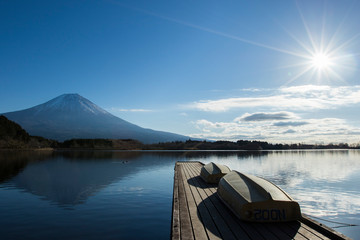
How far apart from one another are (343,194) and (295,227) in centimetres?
1331

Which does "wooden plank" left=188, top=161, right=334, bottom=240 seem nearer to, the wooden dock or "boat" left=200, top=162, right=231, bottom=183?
the wooden dock

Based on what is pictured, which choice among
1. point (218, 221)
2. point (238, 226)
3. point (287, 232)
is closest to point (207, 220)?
point (218, 221)

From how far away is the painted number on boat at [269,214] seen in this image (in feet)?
23.0

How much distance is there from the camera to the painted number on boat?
23.0ft

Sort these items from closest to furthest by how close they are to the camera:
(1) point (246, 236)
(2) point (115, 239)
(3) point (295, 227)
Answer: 1. (1) point (246, 236)
2. (3) point (295, 227)
3. (2) point (115, 239)

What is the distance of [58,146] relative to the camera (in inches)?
4840

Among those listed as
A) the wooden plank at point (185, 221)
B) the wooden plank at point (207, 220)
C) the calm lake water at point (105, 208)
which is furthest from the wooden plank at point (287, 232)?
the calm lake water at point (105, 208)

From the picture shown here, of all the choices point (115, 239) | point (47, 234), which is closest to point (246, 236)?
point (115, 239)

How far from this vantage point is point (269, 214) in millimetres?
7012

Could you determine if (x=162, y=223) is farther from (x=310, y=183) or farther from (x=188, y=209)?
(x=310, y=183)

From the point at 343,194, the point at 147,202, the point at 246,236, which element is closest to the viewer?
the point at 246,236

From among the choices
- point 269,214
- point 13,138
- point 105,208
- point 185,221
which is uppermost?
point 13,138

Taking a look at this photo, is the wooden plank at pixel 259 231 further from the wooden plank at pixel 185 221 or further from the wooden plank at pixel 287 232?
the wooden plank at pixel 185 221

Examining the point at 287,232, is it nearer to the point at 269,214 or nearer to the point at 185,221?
the point at 269,214
